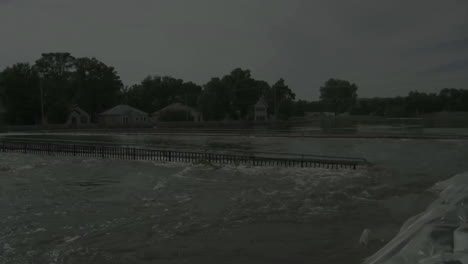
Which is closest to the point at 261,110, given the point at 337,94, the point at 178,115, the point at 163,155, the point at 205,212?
the point at 178,115

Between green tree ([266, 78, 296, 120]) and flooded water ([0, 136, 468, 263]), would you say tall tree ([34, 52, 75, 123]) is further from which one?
flooded water ([0, 136, 468, 263])

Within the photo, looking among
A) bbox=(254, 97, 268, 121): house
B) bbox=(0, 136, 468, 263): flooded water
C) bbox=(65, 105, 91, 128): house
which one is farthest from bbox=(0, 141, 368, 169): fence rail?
bbox=(254, 97, 268, 121): house

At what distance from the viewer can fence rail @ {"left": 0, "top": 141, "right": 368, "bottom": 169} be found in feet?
56.6

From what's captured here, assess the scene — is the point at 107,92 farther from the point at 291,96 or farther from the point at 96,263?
the point at 96,263

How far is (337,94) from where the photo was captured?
118 meters

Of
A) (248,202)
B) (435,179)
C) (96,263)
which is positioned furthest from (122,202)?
(435,179)

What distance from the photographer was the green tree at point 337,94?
111 m

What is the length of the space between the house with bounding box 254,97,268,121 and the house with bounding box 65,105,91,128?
98.8 feet

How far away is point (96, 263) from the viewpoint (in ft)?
21.4

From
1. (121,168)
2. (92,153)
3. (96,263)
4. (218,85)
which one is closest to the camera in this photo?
(96,263)

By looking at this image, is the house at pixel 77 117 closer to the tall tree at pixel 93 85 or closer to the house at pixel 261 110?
the tall tree at pixel 93 85

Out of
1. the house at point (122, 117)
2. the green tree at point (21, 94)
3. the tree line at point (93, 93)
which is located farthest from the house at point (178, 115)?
the green tree at point (21, 94)

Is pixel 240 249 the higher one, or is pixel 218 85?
pixel 218 85

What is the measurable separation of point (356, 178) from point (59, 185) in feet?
33.2
